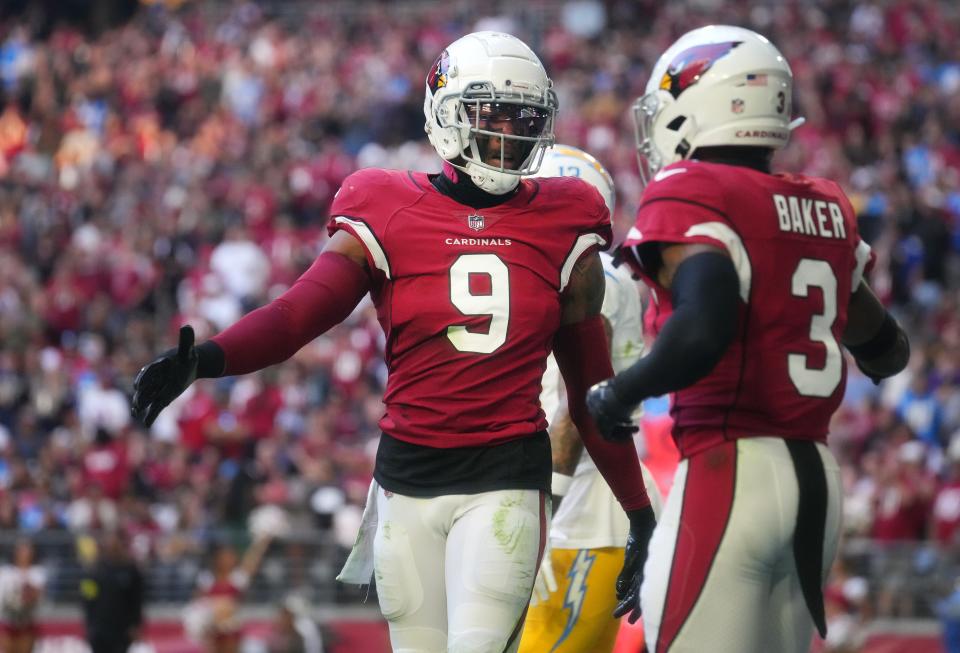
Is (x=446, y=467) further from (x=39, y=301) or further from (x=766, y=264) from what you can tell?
(x=39, y=301)

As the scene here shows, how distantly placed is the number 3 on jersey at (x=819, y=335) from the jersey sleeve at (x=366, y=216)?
43.3 inches

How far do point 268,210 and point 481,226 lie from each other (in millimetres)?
12835

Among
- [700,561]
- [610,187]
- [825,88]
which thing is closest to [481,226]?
[700,561]

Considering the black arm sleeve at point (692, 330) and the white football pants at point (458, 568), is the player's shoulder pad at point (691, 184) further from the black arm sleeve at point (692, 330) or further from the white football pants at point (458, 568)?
the white football pants at point (458, 568)

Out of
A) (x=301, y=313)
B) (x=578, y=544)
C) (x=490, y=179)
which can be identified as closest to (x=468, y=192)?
(x=490, y=179)

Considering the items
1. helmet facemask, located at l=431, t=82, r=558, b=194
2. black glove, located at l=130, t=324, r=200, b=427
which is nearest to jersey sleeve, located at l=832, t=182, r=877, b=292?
helmet facemask, located at l=431, t=82, r=558, b=194

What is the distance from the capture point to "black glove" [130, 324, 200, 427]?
3.93 meters

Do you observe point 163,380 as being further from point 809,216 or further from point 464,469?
point 809,216

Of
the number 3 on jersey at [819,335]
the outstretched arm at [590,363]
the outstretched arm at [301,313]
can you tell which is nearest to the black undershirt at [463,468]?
the outstretched arm at [590,363]

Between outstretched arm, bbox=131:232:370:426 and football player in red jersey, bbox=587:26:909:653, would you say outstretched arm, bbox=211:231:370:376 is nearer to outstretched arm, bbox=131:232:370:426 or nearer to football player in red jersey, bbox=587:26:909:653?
outstretched arm, bbox=131:232:370:426

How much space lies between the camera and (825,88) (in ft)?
56.0

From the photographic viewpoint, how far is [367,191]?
14.3ft

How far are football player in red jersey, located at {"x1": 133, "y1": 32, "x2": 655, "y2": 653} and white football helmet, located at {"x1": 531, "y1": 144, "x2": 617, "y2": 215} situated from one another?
120cm

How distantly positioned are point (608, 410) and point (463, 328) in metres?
0.58
